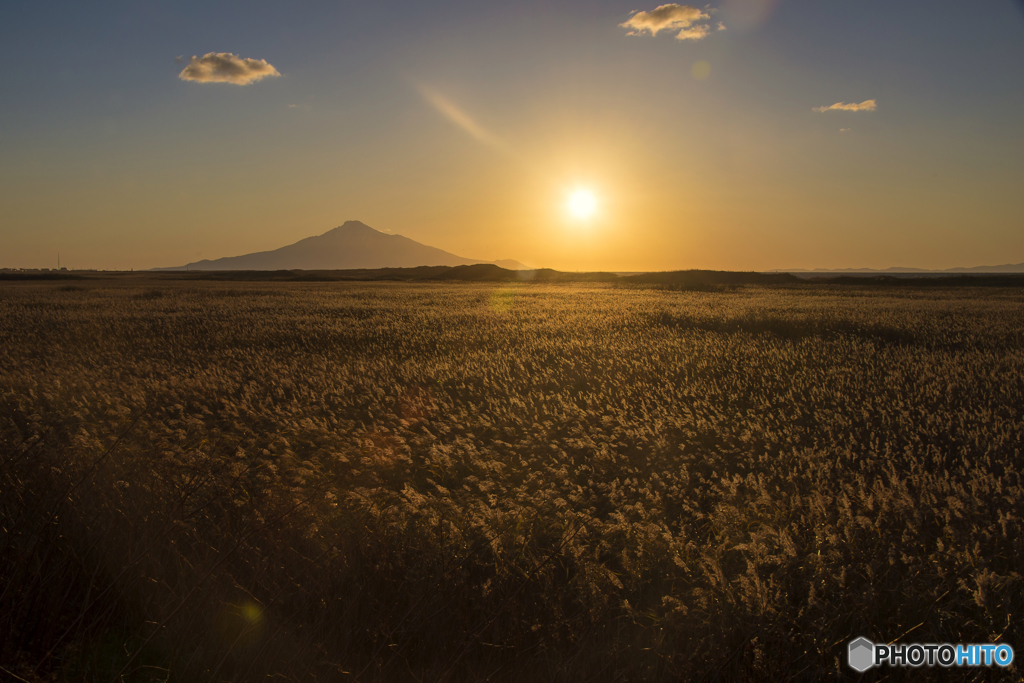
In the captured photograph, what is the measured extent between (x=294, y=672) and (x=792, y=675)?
208cm

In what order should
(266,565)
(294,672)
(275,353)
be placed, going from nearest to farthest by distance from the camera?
(294,672) < (266,565) < (275,353)

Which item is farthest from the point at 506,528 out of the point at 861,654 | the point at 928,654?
the point at 928,654

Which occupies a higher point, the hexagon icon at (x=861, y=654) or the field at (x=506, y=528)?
the field at (x=506, y=528)

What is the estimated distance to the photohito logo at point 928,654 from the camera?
7.50ft

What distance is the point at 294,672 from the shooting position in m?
2.08

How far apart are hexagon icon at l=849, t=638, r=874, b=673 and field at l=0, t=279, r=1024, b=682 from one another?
0.06 m

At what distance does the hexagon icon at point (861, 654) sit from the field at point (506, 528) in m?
0.06

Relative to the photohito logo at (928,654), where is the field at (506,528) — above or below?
above

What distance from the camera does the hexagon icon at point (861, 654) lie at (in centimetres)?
223

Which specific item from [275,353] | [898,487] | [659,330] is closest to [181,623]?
[898,487]

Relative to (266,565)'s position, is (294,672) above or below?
below

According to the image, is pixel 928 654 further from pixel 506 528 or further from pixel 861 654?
pixel 506 528

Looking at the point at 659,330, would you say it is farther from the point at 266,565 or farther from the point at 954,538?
the point at 266,565

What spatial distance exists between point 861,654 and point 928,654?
1.17ft
